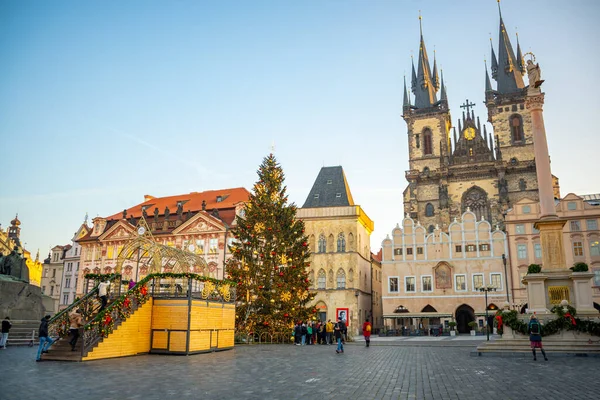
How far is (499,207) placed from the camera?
61.8 metres

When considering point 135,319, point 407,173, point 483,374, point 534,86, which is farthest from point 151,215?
point 483,374

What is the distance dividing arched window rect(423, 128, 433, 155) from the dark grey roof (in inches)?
804

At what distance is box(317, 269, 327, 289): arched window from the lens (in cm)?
4988

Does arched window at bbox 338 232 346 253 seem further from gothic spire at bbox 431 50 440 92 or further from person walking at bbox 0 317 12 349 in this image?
gothic spire at bbox 431 50 440 92

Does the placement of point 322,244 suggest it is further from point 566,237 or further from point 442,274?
point 566,237

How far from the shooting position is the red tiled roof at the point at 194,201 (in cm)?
5791

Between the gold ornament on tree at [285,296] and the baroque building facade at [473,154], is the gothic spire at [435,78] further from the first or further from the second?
the gold ornament on tree at [285,296]

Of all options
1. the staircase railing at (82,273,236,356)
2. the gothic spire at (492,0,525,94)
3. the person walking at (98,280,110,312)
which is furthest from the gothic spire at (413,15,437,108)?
the person walking at (98,280,110,312)

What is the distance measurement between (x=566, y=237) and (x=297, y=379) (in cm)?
4501

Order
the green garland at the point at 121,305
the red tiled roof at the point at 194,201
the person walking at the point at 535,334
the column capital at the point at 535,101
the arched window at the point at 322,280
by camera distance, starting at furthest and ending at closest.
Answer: the red tiled roof at the point at 194,201
the arched window at the point at 322,280
the column capital at the point at 535,101
the green garland at the point at 121,305
the person walking at the point at 535,334

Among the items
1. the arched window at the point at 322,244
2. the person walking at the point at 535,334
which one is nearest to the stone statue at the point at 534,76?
the person walking at the point at 535,334

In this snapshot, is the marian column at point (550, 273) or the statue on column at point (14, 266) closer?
the marian column at point (550, 273)

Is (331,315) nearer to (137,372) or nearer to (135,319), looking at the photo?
(135,319)

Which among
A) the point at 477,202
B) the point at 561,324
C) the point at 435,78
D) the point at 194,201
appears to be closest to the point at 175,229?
the point at 194,201
